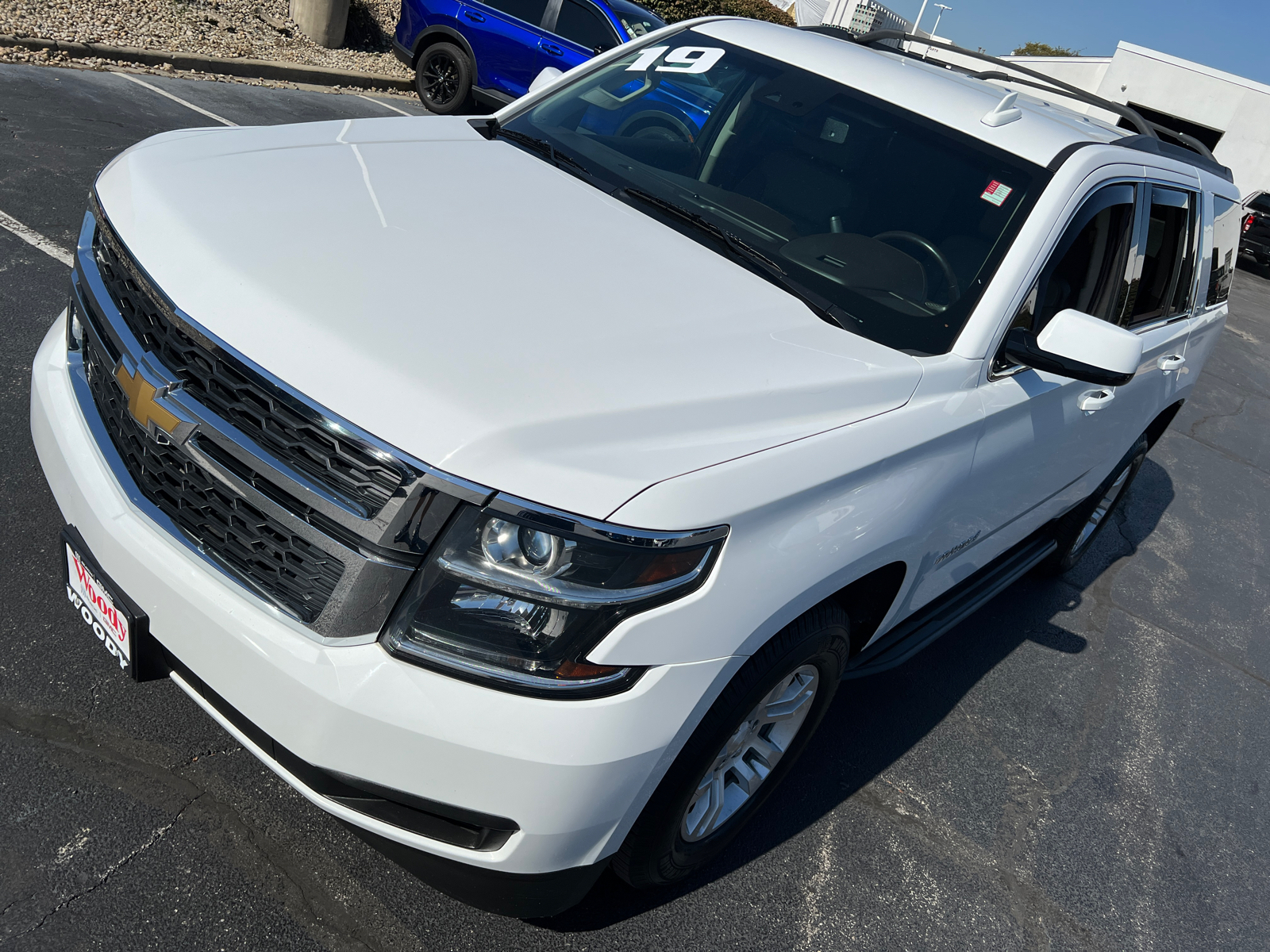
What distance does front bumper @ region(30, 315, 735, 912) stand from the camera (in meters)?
1.73

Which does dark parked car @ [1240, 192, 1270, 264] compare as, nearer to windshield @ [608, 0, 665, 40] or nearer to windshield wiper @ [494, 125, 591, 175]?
windshield @ [608, 0, 665, 40]

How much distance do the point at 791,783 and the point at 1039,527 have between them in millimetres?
1575

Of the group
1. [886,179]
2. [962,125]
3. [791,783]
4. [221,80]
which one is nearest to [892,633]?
[791,783]

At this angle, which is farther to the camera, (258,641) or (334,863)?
(334,863)

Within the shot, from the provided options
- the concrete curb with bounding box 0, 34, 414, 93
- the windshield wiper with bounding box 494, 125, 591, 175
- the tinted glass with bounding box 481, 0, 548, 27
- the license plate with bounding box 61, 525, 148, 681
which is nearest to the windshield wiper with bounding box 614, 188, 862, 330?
the windshield wiper with bounding box 494, 125, 591, 175

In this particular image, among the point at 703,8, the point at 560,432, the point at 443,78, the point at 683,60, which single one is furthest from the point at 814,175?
the point at 703,8

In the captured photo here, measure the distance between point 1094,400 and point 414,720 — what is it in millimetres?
2608

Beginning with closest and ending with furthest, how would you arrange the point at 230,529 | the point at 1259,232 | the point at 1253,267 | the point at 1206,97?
the point at 230,529 < the point at 1259,232 < the point at 1253,267 < the point at 1206,97

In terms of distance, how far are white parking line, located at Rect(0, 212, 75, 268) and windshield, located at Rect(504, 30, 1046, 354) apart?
298 cm

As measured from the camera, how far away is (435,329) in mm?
1935

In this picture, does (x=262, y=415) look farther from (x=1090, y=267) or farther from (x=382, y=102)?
(x=382, y=102)

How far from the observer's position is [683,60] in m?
3.58

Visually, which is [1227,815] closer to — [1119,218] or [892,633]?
[892,633]

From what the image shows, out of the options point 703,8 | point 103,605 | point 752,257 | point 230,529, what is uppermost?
point 703,8
